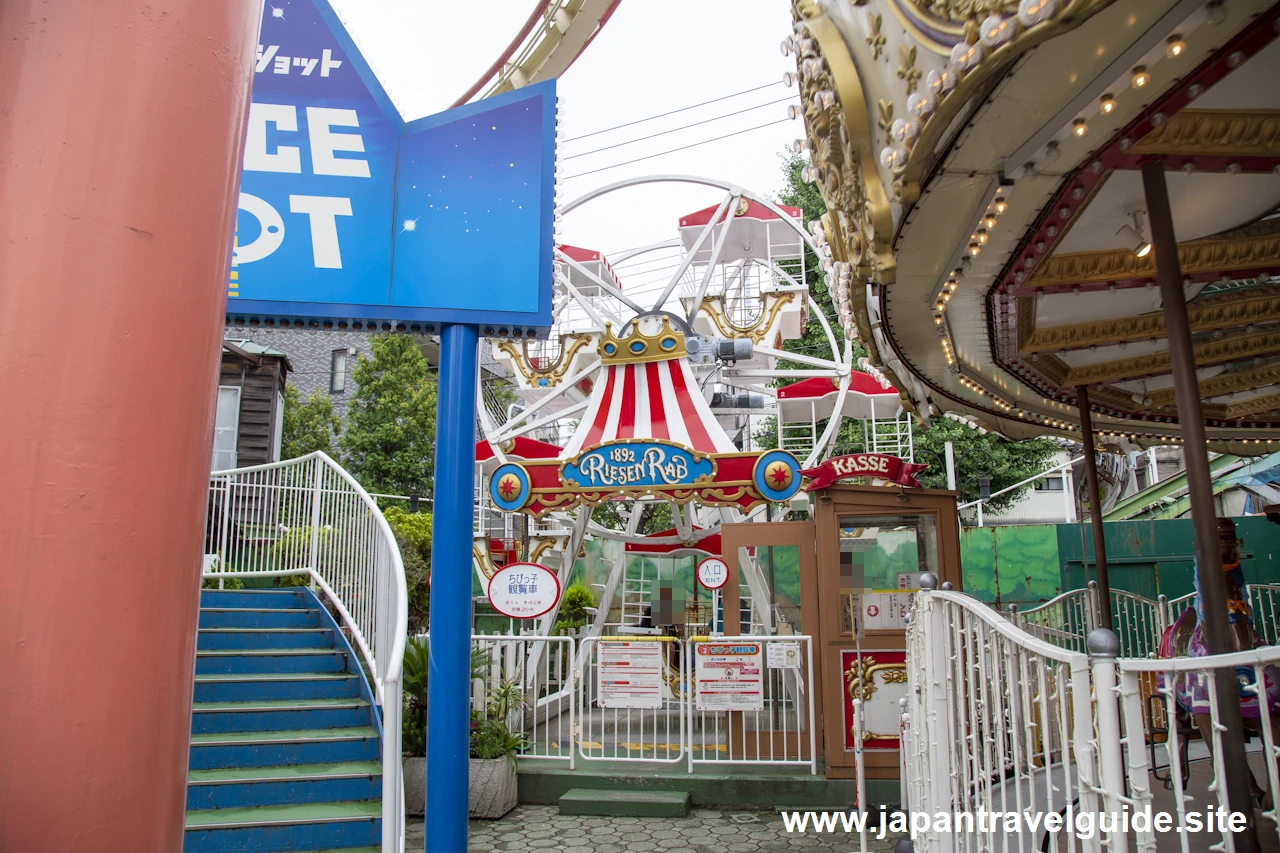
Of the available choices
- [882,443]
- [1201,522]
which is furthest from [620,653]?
[882,443]

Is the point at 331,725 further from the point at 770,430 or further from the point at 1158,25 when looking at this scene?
the point at 770,430

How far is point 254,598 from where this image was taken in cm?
718

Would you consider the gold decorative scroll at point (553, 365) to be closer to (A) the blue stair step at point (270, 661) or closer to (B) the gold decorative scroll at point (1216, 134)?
(A) the blue stair step at point (270, 661)

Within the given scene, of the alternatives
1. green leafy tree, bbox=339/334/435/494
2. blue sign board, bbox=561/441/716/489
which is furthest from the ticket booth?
green leafy tree, bbox=339/334/435/494

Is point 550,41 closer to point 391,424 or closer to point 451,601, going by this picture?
point 451,601

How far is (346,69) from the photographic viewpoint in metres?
5.12

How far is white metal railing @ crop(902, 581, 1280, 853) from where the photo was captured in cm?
231

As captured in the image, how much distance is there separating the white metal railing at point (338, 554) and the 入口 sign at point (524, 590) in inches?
59.0

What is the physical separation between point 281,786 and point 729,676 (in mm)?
4359

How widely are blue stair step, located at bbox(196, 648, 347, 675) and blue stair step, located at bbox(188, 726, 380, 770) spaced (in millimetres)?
668

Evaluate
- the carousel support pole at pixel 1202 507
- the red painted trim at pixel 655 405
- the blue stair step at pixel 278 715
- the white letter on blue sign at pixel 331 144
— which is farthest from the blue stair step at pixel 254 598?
the carousel support pole at pixel 1202 507

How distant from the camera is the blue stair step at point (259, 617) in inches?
269

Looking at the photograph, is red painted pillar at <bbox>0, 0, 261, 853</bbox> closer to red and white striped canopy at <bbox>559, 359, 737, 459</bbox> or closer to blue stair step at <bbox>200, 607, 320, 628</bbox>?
blue stair step at <bbox>200, 607, 320, 628</bbox>

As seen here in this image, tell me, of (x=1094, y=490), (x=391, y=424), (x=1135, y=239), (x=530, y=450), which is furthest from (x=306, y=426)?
(x=1135, y=239)
